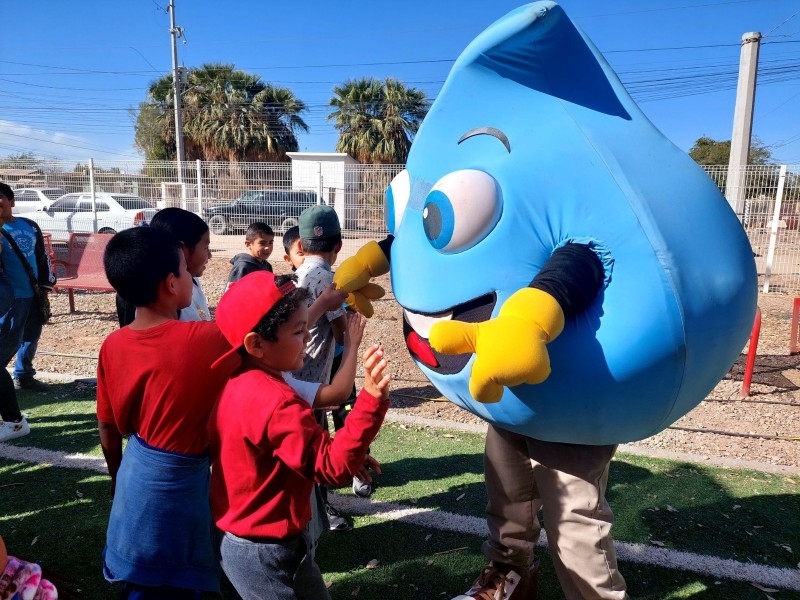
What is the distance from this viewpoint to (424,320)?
2.27 meters

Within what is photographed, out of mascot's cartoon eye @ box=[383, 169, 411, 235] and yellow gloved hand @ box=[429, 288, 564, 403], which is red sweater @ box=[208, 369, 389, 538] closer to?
yellow gloved hand @ box=[429, 288, 564, 403]

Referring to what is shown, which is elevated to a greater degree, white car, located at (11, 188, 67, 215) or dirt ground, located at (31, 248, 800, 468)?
white car, located at (11, 188, 67, 215)

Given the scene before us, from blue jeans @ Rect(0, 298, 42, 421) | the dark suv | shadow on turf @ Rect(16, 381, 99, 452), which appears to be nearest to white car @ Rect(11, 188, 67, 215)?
the dark suv

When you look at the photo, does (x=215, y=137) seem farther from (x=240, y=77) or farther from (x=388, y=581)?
(x=388, y=581)

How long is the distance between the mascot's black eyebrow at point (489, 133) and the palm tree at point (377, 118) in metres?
31.6

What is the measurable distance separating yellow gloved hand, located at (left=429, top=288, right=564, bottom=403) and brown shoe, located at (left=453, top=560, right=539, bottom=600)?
1.17m

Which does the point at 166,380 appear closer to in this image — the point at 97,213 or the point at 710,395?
the point at 710,395

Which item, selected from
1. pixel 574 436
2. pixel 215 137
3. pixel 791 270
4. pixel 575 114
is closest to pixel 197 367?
pixel 574 436

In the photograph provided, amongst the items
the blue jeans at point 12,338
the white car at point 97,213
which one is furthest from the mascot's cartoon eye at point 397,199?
the white car at point 97,213

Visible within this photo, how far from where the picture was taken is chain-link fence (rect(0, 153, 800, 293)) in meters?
11.2

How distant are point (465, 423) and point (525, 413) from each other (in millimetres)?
3012

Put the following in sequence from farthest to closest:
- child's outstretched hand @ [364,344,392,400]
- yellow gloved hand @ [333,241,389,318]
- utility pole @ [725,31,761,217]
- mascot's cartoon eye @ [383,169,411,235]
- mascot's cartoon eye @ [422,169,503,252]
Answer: utility pole @ [725,31,761,217] → yellow gloved hand @ [333,241,389,318] → mascot's cartoon eye @ [383,169,411,235] → mascot's cartoon eye @ [422,169,503,252] → child's outstretched hand @ [364,344,392,400]

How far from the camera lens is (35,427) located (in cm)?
479

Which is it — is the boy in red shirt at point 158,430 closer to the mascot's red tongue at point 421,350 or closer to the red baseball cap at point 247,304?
the red baseball cap at point 247,304
